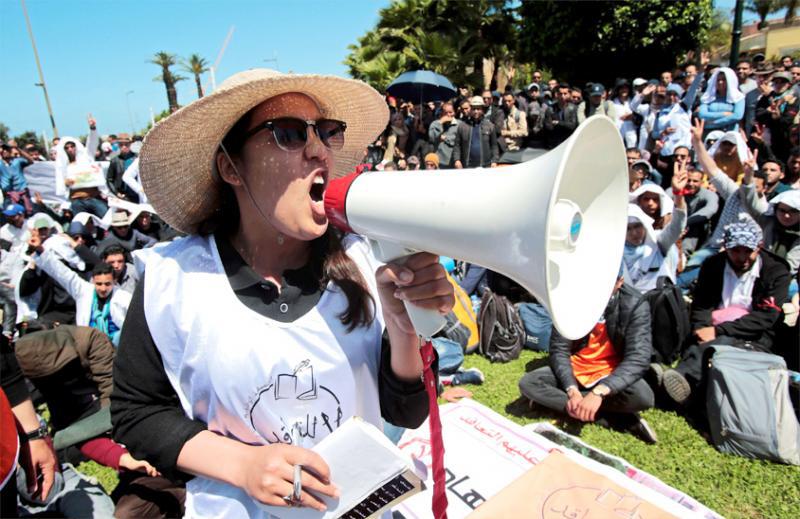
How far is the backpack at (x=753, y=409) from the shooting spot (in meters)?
3.08

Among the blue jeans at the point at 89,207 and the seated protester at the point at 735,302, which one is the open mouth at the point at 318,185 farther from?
the blue jeans at the point at 89,207

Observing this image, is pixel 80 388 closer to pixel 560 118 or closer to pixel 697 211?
pixel 697 211

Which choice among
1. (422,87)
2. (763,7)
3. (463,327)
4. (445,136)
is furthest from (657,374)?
(763,7)

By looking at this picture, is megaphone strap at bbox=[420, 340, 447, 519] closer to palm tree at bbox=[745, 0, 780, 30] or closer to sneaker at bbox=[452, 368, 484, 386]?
sneaker at bbox=[452, 368, 484, 386]

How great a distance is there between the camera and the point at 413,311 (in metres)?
1.11

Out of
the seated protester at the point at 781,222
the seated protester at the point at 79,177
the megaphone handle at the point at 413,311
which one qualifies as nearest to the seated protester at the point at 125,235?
the seated protester at the point at 79,177

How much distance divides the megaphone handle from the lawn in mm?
2701

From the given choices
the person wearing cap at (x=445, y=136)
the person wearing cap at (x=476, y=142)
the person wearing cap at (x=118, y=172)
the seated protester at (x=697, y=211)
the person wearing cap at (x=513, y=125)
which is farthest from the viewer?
the person wearing cap at (x=513, y=125)

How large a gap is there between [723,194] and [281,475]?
5.76 m

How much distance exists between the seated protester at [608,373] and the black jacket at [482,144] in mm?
5147

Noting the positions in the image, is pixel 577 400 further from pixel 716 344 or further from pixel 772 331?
pixel 772 331

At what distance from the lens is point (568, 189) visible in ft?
3.15

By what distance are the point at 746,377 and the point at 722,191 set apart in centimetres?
279

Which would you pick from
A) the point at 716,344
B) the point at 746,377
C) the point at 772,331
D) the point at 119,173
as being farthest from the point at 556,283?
the point at 119,173
